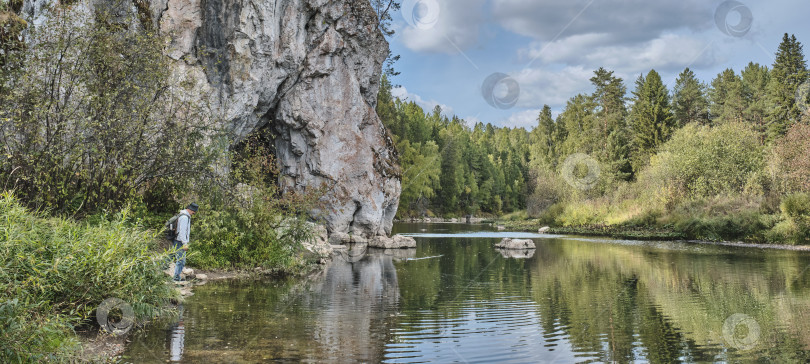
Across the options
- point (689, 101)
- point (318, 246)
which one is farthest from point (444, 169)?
point (318, 246)

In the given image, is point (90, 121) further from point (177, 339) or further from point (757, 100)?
point (757, 100)

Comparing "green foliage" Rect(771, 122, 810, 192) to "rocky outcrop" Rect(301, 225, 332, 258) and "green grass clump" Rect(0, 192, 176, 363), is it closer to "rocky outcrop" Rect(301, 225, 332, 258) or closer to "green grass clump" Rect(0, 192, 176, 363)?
"rocky outcrop" Rect(301, 225, 332, 258)

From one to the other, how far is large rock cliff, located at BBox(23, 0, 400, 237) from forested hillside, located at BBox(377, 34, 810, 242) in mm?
21535

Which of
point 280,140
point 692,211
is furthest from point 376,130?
point 692,211

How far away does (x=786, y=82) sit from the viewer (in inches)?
2057

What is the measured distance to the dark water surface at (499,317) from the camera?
8.33m

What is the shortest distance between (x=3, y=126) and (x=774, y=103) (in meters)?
63.9

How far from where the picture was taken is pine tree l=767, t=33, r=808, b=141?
5178 cm

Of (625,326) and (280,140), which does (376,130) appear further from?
(625,326)

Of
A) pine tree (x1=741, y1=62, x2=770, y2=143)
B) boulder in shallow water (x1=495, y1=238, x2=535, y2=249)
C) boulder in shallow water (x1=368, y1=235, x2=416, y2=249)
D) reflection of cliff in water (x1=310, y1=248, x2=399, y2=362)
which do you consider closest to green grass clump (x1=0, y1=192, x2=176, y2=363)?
reflection of cliff in water (x1=310, y1=248, x2=399, y2=362)

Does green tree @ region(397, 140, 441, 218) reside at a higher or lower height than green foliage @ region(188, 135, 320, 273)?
higher

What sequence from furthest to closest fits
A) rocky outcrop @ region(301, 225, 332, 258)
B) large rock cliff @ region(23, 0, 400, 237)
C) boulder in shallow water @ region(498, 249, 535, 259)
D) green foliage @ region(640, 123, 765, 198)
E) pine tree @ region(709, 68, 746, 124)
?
pine tree @ region(709, 68, 746, 124) → green foliage @ region(640, 123, 765, 198) → large rock cliff @ region(23, 0, 400, 237) → boulder in shallow water @ region(498, 249, 535, 259) → rocky outcrop @ region(301, 225, 332, 258)

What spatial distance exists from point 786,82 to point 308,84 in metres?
44.7

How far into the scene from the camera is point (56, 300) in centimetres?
776
